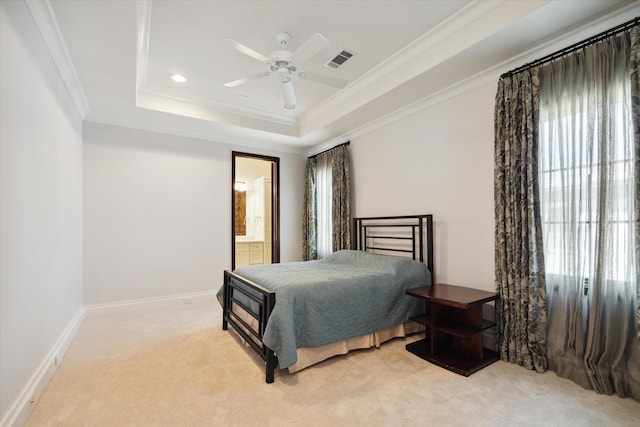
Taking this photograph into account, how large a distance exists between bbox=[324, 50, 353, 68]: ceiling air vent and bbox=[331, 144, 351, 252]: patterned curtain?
157cm

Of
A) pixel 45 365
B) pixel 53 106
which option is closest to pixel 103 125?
pixel 53 106

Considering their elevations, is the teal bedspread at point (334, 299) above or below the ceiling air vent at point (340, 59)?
below

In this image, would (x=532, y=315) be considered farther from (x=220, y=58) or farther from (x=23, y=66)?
(x=23, y=66)

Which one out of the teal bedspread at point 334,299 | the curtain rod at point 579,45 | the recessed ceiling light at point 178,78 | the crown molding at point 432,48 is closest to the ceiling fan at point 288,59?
the crown molding at point 432,48

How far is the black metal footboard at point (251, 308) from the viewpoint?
2.32 metres

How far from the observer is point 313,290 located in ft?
8.12

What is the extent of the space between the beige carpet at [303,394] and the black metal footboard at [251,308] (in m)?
0.15

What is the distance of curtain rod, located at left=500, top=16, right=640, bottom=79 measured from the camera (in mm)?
1959

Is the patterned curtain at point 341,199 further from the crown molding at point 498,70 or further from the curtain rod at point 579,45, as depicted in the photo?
the curtain rod at point 579,45

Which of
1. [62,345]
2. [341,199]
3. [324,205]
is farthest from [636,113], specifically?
[62,345]

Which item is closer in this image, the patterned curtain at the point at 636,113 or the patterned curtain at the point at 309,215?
the patterned curtain at the point at 636,113

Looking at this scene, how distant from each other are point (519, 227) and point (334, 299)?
1.63m

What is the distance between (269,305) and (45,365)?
1660 mm

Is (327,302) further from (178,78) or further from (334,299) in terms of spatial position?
(178,78)
